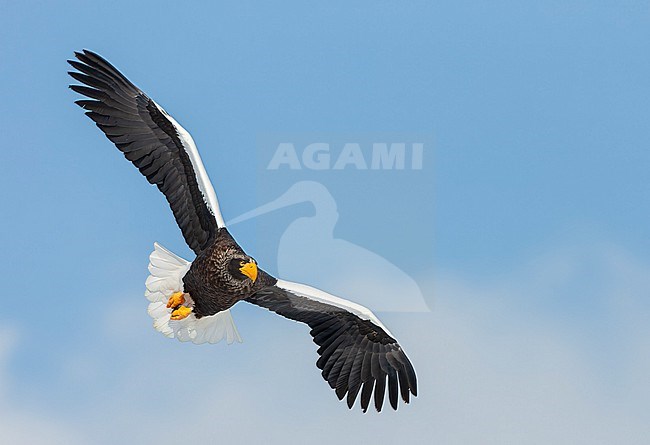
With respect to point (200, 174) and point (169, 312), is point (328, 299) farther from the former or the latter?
point (200, 174)

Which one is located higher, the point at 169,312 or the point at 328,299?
the point at 328,299

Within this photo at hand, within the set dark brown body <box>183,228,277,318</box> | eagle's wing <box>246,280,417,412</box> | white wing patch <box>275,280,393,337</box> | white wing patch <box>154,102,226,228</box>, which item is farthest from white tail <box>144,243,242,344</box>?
white wing patch <box>275,280,393,337</box>

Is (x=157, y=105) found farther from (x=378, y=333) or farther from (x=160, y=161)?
(x=378, y=333)

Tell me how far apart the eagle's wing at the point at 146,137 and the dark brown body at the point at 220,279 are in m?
0.31

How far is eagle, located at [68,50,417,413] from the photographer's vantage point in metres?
9.39

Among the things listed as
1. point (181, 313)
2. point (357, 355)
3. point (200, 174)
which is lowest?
point (181, 313)

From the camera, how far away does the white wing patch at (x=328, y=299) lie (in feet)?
31.6

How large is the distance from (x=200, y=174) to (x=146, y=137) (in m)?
0.61

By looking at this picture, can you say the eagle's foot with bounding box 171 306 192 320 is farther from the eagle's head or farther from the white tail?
the eagle's head

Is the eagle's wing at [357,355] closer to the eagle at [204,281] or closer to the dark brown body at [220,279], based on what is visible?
the eagle at [204,281]

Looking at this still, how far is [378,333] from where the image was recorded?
1017 centimetres

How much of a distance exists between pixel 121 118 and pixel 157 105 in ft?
1.06

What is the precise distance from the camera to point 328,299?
32.1 feet

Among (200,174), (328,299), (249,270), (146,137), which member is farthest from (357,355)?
(146,137)
